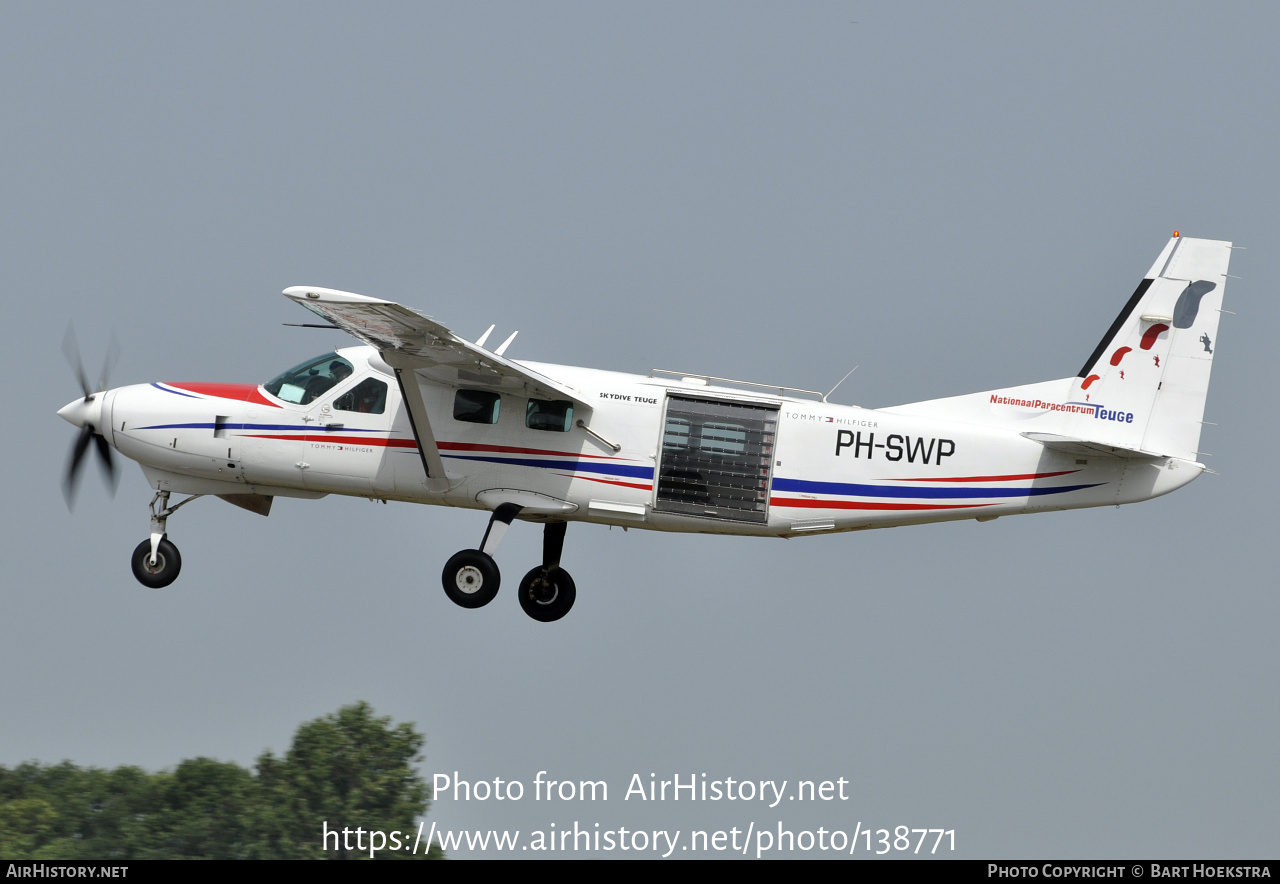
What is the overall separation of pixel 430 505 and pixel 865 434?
18.9ft

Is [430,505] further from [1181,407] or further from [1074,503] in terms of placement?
[1181,407]

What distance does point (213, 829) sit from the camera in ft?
123

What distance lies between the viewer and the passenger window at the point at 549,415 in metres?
20.0

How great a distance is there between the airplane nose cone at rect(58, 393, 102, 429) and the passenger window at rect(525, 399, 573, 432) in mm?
5954

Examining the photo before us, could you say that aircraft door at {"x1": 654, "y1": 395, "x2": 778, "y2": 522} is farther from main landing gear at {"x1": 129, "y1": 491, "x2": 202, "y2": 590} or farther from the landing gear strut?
main landing gear at {"x1": 129, "y1": 491, "x2": 202, "y2": 590}

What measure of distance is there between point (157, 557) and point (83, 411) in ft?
7.23

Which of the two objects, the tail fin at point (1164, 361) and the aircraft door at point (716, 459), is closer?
the aircraft door at point (716, 459)

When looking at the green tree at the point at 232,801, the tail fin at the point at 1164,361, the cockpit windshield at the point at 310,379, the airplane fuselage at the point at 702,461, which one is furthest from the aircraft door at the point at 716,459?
the green tree at the point at 232,801

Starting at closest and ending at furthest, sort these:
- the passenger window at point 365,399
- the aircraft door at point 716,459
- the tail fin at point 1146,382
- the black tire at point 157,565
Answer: the aircraft door at point 716,459 < the tail fin at point 1146,382 < the passenger window at point 365,399 < the black tire at point 157,565

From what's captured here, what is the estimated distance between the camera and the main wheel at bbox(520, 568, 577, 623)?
21703mm

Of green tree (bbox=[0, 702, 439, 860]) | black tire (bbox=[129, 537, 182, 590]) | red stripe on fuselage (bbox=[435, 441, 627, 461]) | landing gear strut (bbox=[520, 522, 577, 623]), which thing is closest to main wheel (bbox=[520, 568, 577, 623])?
landing gear strut (bbox=[520, 522, 577, 623])

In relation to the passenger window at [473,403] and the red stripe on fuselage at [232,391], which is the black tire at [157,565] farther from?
the passenger window at [473,403]

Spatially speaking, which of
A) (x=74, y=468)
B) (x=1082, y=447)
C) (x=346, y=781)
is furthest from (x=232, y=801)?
(x=1082, y=447)

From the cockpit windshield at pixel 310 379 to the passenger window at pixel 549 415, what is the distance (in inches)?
97.1
